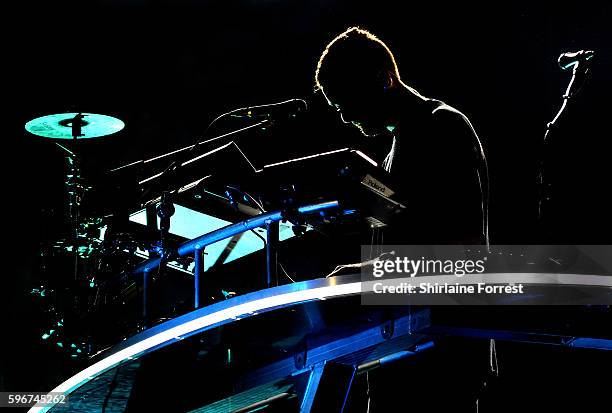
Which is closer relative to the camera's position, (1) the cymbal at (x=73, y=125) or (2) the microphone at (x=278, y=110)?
(2) the microphone at (x=278, y=110)

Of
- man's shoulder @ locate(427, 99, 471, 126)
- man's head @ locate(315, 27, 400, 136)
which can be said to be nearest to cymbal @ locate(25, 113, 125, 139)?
man's head @ locate(315, 27, 400, 136)

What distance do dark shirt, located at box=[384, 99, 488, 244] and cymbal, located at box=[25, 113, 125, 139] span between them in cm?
230

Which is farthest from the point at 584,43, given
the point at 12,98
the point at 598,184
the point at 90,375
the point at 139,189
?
the point at 12,98

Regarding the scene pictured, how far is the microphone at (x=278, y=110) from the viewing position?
211 centimetres

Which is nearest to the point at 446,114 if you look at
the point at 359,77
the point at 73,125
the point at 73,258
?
the point at 359,77

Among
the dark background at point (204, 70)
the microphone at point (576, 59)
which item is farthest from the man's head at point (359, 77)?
the dark background at point (204, 70)

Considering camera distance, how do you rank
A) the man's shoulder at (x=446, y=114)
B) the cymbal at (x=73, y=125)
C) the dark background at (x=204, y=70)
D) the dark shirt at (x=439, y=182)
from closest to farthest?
1. the dark shirt at (x=439, y=182)
2. the man's shoulder at (x=446, y=114)
3. the dark background at (x=204, y=70)
4. the cymbal at (x=73, y=125)

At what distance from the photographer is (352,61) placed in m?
1.83

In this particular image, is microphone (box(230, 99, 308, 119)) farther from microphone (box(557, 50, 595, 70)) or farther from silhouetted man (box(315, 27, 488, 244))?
microphone (box(557, 50, 595, 70))

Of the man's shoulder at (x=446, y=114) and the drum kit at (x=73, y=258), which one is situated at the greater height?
the man's shoulder at (x=446, y=114)

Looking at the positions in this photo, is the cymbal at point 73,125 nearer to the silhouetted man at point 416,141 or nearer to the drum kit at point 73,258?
the drum kit at point 73,258

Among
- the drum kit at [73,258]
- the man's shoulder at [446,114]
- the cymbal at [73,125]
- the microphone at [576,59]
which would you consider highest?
the microphone at [576,59]

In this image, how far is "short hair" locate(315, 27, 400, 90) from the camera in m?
1.81

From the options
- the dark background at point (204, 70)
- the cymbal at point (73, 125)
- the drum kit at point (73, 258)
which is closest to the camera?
the dark background at point (204, 70)
